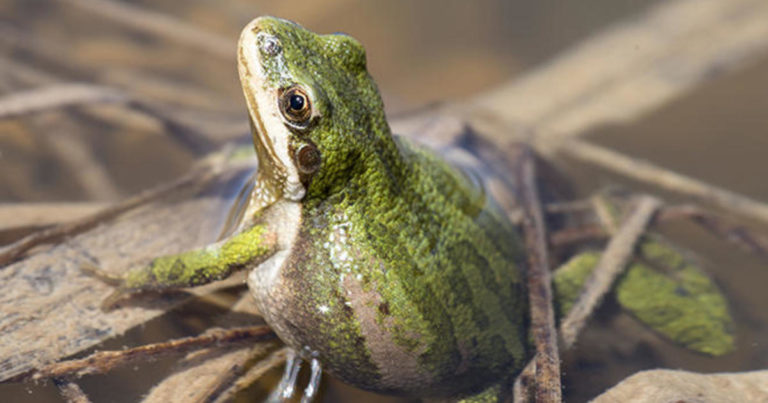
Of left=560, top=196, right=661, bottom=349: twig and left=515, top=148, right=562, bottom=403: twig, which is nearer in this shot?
left=515, top=148, right=562, bottom=403: twig

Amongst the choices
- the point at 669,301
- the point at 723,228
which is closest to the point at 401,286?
the point at 669,301

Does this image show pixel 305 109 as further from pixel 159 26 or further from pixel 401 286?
pixel 159 26

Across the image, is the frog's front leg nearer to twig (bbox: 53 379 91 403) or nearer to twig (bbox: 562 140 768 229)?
twig (bbox: 53 379 91 403)

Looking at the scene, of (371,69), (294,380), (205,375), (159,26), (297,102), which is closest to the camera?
(297,102)

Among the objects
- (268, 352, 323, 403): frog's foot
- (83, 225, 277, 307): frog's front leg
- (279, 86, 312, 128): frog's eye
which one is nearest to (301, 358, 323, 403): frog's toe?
(268, 352, 323, 403): frog's foot

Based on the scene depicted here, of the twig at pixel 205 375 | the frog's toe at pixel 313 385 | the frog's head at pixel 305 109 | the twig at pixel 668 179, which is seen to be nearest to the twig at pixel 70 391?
the twig at pixel 205 375

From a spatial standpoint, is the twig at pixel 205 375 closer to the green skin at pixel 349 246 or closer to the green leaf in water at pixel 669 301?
the green skin at pixel 349 246

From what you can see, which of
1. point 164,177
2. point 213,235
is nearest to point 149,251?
point 213,235
